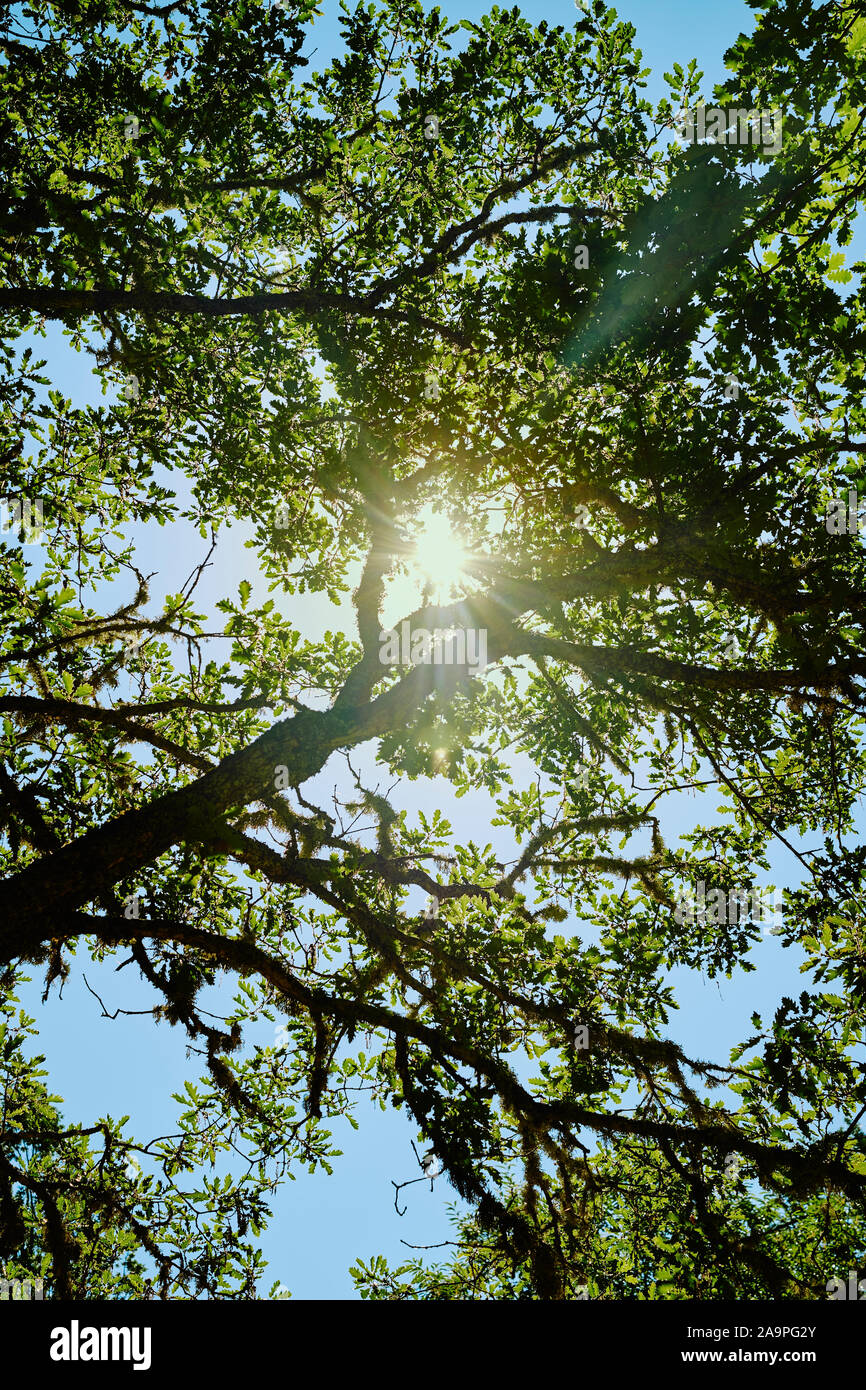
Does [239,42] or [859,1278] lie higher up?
[239,42]

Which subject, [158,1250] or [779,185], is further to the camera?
[158,1250]

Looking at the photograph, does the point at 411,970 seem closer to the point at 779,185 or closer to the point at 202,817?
the point at 202,817

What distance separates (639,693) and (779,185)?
13.7ft

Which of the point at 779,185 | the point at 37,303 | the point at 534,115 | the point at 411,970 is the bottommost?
the point at 411,970

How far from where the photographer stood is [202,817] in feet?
18.2

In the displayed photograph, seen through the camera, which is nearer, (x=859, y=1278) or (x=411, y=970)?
(x=859, y=1278)

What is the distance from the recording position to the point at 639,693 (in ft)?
22.3

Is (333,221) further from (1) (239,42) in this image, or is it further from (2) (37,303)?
(2) (37,303)

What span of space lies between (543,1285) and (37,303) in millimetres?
9297
